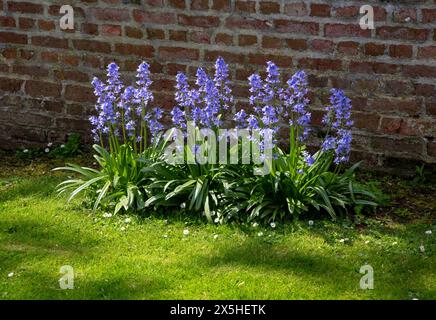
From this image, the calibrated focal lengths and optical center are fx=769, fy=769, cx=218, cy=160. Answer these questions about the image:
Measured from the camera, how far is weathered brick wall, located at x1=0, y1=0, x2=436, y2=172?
552 cm

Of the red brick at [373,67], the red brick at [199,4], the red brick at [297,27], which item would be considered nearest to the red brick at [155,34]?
the red brick at [199,4]

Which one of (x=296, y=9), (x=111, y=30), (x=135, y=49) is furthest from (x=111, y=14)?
(x=296, y=9)

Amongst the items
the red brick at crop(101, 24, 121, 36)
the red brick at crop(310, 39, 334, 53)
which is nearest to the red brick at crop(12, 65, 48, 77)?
the red brick at crop(101, 24, 121, 36)

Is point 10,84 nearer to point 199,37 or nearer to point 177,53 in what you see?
point 177,53

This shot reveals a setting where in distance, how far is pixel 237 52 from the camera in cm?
586

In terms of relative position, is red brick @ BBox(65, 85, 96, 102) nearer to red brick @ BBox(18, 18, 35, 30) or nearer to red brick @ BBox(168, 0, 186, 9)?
red brick @ BBox(18, 18, 35, 30)

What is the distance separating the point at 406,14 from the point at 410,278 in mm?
2030

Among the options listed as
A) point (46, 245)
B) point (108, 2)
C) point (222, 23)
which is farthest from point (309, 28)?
point (46, 245)

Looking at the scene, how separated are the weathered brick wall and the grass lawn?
0.71 metres

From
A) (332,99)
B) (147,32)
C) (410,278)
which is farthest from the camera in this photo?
(147,32)

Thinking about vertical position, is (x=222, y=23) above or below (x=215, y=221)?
above

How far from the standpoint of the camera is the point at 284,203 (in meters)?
5.03

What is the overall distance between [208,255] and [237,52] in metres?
1.87

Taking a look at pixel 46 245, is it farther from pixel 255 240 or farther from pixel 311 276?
pixel 311 276
